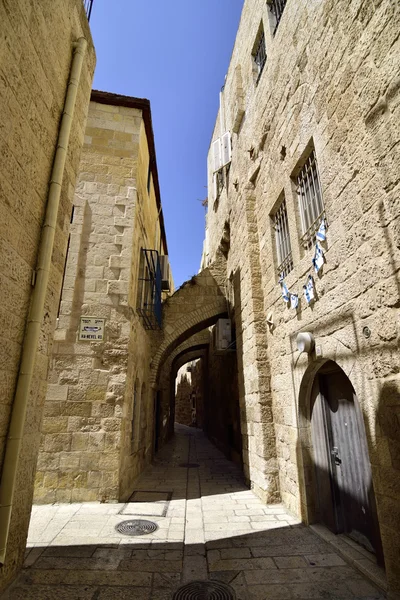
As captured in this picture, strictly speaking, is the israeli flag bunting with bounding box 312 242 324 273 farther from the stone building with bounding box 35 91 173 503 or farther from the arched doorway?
the stone building with bounding box 35 91 173 503

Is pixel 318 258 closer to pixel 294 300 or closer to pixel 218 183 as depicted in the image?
pixel 294 300

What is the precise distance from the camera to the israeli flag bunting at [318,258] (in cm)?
348

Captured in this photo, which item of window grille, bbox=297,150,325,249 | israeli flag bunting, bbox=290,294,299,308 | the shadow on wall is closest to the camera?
window grille, bbox=297,150,325,249

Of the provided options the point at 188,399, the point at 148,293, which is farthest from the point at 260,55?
the point at 188,399

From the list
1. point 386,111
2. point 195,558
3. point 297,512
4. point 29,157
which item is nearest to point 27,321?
point 29,157

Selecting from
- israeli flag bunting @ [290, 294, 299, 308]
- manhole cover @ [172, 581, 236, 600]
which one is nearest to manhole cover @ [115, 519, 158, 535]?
manhole cover @ [172, 581, 236, 600]

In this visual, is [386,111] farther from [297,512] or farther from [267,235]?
[297,512]

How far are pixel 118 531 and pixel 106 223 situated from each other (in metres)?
4.71

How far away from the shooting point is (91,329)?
206 inches

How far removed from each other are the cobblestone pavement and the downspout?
78 cm

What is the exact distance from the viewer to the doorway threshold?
8.29 feet

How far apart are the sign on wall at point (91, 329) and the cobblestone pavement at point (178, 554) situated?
242cm

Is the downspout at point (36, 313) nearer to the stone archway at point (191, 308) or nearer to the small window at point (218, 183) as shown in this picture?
the stone archway at point (191, 308)

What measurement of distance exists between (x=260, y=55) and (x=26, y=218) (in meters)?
6.69
